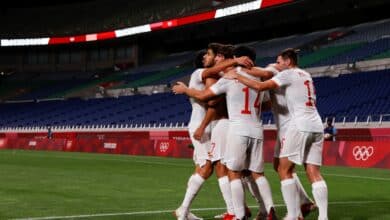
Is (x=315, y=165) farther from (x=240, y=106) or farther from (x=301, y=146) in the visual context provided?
(x=240, y=106)

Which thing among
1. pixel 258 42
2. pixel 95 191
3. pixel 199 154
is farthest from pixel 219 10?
pixel 199 154

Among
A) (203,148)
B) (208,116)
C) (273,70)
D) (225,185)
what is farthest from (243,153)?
(273,70)

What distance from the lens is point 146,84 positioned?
4484 centimetres

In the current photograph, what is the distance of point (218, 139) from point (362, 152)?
1186cm

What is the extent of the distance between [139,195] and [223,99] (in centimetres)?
368

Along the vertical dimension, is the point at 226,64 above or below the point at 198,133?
above

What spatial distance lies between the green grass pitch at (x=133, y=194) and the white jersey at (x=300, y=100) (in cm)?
144

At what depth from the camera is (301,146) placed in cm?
739

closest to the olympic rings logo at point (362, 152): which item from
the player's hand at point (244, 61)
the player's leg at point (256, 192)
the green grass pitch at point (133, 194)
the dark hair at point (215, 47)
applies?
the green grass pitch at point (133, 194)

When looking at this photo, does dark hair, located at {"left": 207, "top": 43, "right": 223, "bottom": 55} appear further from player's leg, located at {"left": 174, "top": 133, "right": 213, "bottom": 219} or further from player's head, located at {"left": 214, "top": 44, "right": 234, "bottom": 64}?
player's leg, located at {"left": 174, "top": 133, "right": 213, "bottom": 219}

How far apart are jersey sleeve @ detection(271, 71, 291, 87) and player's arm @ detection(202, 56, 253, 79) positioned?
0.34 metres

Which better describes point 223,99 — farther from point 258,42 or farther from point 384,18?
point 258,42

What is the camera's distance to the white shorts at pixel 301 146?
7379mm

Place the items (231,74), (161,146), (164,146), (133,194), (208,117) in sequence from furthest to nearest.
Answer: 1. (161,146)
2. (164,146)
3. (133,194)
4. (208,117)
5. (231,74)
